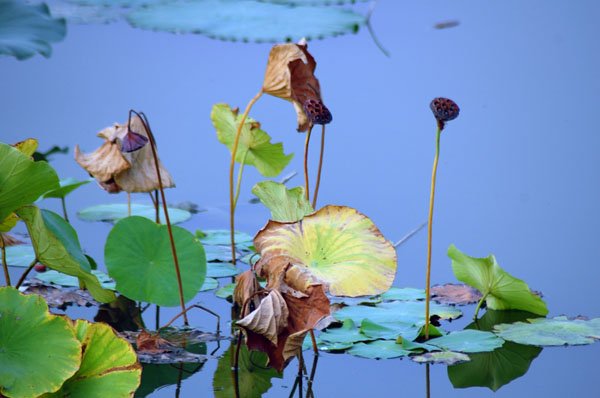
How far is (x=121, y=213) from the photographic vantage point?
6.73ft

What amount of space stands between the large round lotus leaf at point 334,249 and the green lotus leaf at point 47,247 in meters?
0.28

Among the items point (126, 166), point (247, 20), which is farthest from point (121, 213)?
point (247, 20)


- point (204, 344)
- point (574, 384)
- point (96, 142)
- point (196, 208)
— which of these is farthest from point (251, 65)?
point (574, 384)

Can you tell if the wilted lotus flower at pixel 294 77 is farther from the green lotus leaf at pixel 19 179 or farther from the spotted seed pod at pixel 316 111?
the green lotus leaf at pixel 19 179

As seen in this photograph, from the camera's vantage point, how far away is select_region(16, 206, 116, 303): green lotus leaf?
106 centimetres

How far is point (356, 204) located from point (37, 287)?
0.90 meters

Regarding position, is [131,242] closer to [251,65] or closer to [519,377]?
[519,377]

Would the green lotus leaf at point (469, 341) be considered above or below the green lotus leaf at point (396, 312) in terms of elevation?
below

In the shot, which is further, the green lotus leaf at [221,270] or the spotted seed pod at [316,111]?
the green lotus leaf at [221,270]

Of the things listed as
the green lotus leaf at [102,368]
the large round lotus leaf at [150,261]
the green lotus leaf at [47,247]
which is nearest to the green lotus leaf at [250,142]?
the large round lotus leaf at [150,261]

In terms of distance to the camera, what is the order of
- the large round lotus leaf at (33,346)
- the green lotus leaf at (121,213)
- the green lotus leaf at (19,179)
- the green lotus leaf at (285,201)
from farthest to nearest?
the green lotus leaf at (121,213)
the green lotus leaf at (285,201)
the green lotus leaf at (19,179)
the large round lotus leaf at (33,346)

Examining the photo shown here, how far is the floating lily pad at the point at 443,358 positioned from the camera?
3.90ft

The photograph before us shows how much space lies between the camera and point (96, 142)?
241 centimetres

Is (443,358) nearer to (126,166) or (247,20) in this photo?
(126,166)
